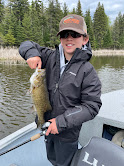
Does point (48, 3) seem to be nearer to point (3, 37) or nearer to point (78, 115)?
point (3, 37)

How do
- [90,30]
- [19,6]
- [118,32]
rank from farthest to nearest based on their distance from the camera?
[118,32] < [90,30] < [19,6]

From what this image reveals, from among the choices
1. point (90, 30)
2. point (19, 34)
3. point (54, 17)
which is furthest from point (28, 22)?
point (90, 30)

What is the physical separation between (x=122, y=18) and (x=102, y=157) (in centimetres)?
8216

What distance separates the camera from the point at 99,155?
1951 mm

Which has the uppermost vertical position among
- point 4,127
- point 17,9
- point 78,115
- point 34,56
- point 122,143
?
point 17,9

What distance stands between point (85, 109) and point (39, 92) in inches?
26.8

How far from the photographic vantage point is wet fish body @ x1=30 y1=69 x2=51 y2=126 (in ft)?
6.70

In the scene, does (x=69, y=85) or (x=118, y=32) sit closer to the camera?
(x=69, y=85)

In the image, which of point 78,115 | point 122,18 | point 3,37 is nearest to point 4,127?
point 78,115

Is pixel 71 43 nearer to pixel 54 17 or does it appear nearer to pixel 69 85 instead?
pixel 69 85

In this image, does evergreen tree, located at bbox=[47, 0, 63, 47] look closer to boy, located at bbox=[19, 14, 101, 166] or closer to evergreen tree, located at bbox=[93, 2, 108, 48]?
evergreen tree, located at bbox=[93, 2, 108, 48]

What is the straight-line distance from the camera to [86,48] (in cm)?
212

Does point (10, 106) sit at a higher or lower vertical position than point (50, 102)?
lower

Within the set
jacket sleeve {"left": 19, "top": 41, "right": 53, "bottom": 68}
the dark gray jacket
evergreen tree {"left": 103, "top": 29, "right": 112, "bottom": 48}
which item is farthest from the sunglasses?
evergreen tree {"left": 103, "top": 29, "right": 112, "bottom": 48}
